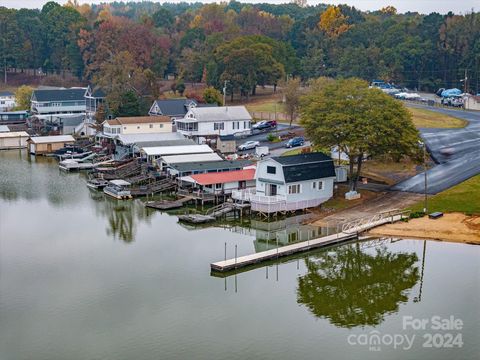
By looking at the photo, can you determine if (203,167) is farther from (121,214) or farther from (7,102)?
(7,102)

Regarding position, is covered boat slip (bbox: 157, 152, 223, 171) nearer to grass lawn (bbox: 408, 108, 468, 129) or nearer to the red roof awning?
the red roof awning

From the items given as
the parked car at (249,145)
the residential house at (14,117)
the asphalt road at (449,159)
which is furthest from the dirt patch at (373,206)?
the residential house at (14,117)

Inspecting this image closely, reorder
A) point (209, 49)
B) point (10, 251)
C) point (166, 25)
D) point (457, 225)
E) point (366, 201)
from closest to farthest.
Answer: point (10, 251), point (457, 225), point (366, 201), point (209, 49), point (166, 25)

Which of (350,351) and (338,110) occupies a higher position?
(338,110)

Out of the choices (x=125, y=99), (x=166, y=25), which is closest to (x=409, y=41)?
(x=125, y=99)

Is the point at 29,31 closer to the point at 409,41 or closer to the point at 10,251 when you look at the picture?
the point at 409,41

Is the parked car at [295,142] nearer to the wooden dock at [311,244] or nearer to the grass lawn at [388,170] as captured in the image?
the grass lawn at [388,170]
